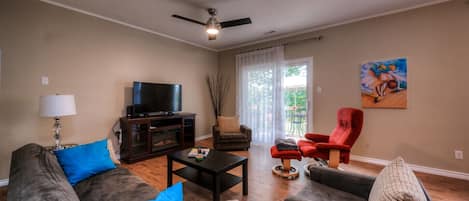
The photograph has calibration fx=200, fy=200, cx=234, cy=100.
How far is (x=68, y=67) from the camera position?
3.11 metres

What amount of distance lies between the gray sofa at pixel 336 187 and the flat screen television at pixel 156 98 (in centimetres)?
324

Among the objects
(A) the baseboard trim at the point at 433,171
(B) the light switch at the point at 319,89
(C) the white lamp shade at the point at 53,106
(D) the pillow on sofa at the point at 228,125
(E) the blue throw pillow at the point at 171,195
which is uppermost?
(B) the light switch at the point at 319,89

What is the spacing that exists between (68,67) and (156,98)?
1.45m

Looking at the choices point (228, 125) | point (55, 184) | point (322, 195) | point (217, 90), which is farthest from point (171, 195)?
point (217, 90)

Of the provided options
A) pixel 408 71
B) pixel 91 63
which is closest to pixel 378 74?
pixel 408 71

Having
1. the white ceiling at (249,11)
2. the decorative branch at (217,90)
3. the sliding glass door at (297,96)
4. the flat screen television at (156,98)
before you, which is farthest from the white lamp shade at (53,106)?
the sliding glass door at (297,96)

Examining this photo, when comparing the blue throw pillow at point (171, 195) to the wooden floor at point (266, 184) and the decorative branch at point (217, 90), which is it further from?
the decorative branch at point (217, 90)

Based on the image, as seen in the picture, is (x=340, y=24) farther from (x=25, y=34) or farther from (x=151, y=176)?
(x=25, y=34)

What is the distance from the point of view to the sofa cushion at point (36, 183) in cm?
93

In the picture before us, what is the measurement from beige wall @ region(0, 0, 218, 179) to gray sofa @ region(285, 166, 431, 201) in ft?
11.3

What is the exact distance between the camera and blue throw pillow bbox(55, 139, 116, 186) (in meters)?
1.78

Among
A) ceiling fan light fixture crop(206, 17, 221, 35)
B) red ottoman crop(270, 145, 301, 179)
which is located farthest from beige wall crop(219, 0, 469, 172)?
ceiling fan light fixture crop(206, 17, 221, 35)

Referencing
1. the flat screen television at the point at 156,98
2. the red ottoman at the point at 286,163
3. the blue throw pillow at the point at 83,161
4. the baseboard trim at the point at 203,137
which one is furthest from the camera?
the baseboard trim at the point at 203,137

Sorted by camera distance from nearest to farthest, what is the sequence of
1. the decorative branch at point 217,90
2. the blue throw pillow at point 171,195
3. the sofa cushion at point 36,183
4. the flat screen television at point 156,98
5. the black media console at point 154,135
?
the blue throw pillow at point 171,195 → the sofa cushion at point 36,183 → the black media console at point 154,135 → the flat screen television at point 156,98 → the decorative branch at point 217,90
